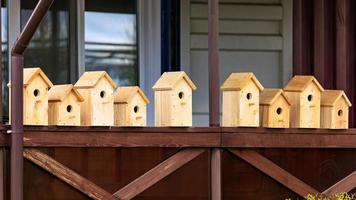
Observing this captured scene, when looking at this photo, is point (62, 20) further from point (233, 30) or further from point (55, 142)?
point (55, 142)

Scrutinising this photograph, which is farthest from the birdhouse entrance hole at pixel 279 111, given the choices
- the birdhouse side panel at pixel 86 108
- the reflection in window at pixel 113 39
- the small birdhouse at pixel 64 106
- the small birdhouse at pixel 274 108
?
the reflection in window at pixel 113 39

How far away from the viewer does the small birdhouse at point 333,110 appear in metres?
6.86

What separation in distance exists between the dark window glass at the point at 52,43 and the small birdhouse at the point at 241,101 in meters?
1.96

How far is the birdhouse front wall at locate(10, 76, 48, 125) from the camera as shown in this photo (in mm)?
5828

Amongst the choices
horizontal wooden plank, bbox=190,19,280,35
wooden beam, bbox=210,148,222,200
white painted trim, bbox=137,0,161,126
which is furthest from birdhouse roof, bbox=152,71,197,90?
horizontal wooden plank, bbox=190,19,280,35

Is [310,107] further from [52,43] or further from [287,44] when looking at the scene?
[52,43]

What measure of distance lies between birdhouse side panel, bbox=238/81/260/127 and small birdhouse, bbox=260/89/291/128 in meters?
0.09

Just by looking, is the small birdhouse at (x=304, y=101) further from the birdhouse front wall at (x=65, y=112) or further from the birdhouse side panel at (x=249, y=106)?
the birdhouse front wall at (x=65, y=112)

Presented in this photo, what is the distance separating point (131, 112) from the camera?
20.3 ft

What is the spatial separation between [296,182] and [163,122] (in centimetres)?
112

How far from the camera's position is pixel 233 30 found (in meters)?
8.39

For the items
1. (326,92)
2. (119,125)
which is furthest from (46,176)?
(326,92)

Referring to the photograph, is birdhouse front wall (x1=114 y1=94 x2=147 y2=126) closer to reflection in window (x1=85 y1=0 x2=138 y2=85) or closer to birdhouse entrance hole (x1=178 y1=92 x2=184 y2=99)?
birdhouse entrance hole (x1=178 y1=92 x2=184 y2=99)

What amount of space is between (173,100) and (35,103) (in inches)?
39.2
